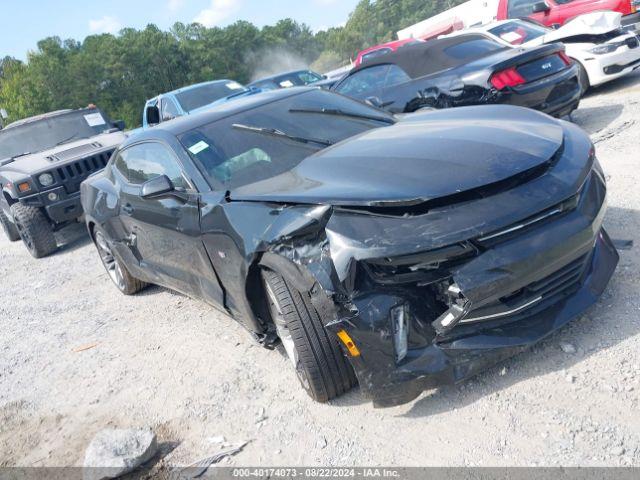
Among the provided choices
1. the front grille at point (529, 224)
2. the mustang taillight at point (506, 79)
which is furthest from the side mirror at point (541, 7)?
the front grille at point (529, 224)

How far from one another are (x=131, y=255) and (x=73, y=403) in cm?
135

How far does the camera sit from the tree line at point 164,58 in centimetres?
4141

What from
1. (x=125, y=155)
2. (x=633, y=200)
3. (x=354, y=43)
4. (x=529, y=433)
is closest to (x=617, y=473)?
(x=529, y=433)

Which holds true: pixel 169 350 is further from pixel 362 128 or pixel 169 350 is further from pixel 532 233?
pixel 532 233

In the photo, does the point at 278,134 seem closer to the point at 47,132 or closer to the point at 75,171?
the point at 75,171

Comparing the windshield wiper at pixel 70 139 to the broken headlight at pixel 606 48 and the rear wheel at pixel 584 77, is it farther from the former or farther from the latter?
the broken headlight at pixel 606 48

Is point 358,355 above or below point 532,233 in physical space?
below

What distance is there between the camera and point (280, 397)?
312 cm

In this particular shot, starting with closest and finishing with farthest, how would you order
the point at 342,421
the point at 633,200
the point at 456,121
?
the point at 342,421 → the point at 456,121 → the point at 633,200

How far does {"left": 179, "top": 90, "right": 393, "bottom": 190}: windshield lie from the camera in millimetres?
3398

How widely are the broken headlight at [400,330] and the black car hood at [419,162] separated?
475 mm

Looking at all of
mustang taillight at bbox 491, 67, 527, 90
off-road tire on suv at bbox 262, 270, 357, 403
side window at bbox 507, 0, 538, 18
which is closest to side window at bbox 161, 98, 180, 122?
mustang taillight at bbox 491, 67, 527, 90

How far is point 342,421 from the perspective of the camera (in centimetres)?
278

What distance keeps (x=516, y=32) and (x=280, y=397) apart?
850 cm
